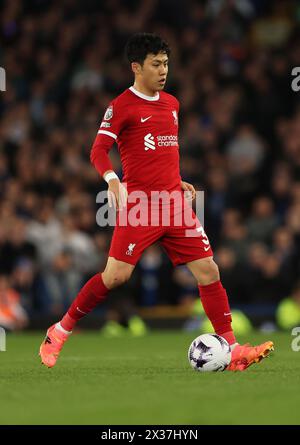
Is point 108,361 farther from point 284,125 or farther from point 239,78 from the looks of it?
point 239,78

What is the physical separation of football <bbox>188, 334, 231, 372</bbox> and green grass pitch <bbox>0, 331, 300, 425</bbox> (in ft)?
0.26

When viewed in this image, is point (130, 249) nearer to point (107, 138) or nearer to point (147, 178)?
point (147, 178)

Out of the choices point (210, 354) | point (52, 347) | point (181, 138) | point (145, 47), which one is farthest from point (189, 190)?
point (181, 138)

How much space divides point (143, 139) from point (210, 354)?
1583 mm

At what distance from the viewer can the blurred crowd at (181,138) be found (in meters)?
15.7

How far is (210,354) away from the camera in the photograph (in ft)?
27.1

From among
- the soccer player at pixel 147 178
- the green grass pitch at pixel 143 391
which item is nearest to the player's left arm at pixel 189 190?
the soccer player at pixel 147 178

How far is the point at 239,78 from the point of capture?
1861cm

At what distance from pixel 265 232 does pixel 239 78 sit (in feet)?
11.9

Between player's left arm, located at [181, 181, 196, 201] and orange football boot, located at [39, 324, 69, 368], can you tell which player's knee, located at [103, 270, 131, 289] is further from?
player's left arm, located at [181, 181, 196, 201]

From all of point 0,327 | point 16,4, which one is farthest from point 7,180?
point 16,4

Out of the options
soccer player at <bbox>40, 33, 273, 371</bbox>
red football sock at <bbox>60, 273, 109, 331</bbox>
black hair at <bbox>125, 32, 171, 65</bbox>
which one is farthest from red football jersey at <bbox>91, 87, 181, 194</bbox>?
red football sock at <bbox>60, 273, 109, 331</bbox>

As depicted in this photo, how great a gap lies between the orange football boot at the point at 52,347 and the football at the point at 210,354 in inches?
39.3

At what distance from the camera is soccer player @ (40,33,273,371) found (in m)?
8.49
